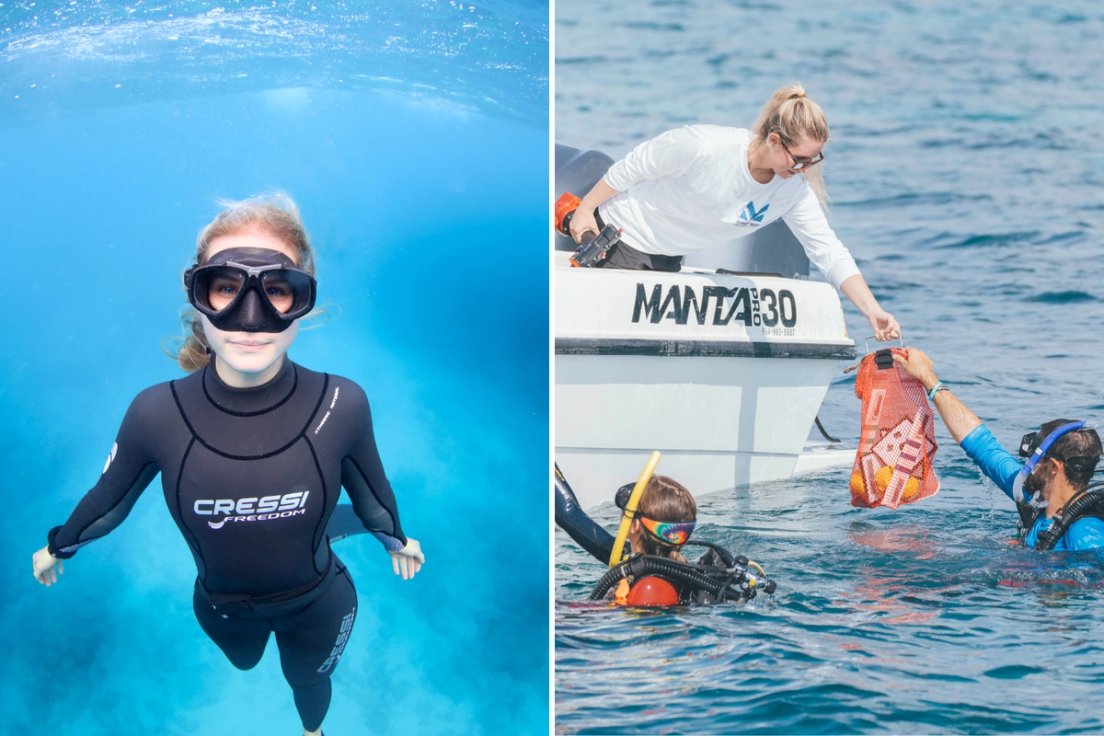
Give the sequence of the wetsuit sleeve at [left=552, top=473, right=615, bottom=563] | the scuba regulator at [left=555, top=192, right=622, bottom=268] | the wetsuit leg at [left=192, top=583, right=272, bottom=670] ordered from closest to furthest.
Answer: the wetsuit leg at [left=192, top=583, right=272, bottom=670] < the wetsuit sleeve at [left=552, top=473, right=615, bottom=563] < the scuba regulator at [left=555, top=192, right=622, bottom=268]

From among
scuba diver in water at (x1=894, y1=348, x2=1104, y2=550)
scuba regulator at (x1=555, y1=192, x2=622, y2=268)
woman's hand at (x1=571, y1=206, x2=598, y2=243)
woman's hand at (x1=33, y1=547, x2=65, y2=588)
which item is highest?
woman's hand at (x1=571, y1=206, x2=598, y2=243)

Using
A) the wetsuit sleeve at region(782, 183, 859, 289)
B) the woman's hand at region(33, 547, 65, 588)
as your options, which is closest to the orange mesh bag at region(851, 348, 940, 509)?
the wetsuit sleeve at region(782, 183, 859, 289)

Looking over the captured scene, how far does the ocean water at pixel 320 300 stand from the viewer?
263cm

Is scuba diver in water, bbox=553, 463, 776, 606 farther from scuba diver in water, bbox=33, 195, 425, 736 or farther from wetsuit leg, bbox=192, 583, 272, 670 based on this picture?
wetsuit leg, bbox=192, 583, 272, 670

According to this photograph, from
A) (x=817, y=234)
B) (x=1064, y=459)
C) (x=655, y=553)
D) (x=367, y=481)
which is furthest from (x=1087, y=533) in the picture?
(x=367, y=481)

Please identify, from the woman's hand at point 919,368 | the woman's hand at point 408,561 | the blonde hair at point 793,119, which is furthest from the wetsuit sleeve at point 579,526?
the blonde hair at point 793,119

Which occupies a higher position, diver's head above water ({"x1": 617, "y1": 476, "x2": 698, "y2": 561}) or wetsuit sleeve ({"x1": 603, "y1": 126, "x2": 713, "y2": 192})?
wetsuit sleeve ({"x1": 603, "y1": 126, "x2": 713, "y2": 192})

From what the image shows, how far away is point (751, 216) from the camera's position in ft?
9.72

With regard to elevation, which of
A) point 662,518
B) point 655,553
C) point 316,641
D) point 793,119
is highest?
point 793,119

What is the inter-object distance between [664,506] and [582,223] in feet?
3.45

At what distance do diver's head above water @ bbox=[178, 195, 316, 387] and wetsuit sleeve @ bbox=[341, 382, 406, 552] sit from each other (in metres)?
0.24

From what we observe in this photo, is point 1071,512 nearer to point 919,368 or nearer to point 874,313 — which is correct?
A: point 919,368

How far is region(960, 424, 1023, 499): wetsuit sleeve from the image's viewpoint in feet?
9.71

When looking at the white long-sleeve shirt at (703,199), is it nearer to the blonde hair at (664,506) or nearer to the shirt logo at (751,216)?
the shirt logo at (751,216)
